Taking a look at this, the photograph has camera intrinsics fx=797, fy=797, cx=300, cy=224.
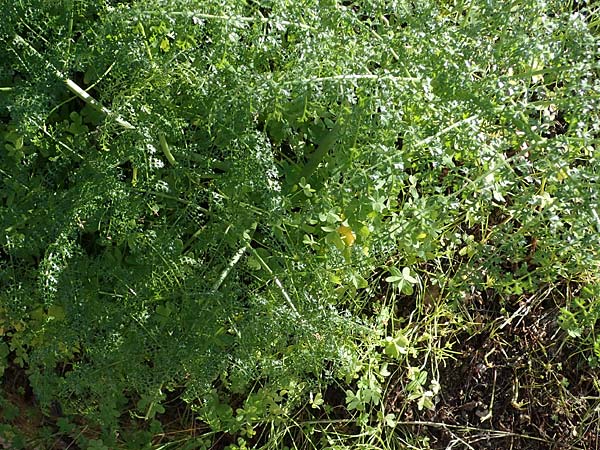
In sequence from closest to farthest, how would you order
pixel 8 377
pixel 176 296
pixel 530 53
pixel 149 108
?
pixel 530 53 < pixel 149 108 < pixel 176 296 < pixel 8 377

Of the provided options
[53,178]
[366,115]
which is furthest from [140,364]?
[366,115]

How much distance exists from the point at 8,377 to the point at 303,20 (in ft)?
4.29

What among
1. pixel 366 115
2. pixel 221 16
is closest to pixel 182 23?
pixel 221 16

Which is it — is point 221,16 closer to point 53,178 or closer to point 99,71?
point 99,71

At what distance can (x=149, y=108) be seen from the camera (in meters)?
1.52

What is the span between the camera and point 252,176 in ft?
4.87

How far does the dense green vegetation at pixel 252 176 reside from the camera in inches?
56.7

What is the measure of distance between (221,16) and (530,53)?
1.80 ft

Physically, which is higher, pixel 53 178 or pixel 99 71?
pixel 99 71

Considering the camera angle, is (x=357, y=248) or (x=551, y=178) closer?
(x=551, y=178)

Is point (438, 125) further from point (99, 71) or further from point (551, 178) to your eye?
point (99, 71)

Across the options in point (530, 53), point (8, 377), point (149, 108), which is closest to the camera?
point (530, 53)

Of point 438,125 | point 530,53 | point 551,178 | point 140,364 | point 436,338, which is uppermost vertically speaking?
point 530,53

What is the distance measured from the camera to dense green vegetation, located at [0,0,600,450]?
1.44m
